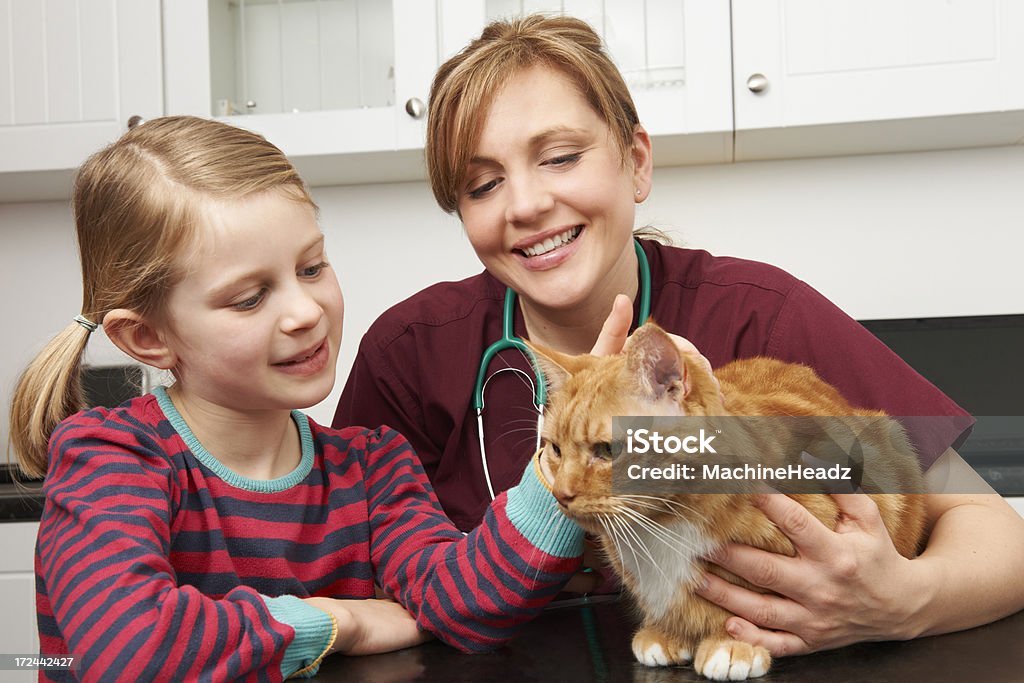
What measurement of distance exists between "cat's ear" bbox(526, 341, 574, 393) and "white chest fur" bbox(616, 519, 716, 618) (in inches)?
7.5

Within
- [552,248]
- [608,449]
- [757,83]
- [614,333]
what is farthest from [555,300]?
[757,83]

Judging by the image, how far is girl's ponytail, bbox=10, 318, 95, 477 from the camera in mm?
1137

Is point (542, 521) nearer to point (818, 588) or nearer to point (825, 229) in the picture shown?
point (818, 588)

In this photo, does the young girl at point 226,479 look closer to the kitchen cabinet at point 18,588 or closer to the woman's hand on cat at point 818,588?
the woman's hand on cat at point 818,588

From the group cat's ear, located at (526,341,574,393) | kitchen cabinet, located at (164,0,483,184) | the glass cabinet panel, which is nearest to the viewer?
cat's ear, located at (526,341,574,393)

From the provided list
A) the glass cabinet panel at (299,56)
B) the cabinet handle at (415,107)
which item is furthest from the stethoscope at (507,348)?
the glass cabinet panel at (299,56)

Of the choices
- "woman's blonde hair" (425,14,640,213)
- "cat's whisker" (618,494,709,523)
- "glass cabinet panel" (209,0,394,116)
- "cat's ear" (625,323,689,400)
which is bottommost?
"cat's whisker" (618,494,709,523)

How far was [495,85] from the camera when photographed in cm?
134

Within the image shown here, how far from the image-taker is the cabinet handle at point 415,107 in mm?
Answer: 2445

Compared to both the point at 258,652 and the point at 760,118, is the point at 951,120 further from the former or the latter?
the point at 258,652

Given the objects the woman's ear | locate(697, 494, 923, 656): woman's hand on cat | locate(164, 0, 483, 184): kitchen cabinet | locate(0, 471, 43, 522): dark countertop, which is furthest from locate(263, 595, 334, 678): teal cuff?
locate(164, 0, 483, 184): kitchen cabinet

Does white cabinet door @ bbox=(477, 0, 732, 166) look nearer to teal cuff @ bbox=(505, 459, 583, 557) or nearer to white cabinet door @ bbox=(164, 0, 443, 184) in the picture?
white cabinet door @ bbox=(164, 0, 443, 184)

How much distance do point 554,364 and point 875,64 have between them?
166cm

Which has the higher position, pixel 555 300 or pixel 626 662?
pixel 555 300
